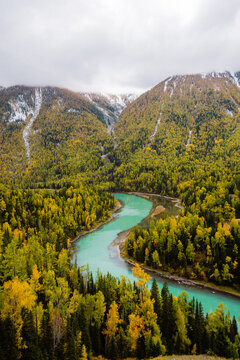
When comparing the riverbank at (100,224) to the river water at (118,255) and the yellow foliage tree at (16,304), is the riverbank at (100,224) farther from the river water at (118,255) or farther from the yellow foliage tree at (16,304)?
the yellow foliage tree at (16,304)

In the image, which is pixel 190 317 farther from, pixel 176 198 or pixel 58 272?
pixel 176 198

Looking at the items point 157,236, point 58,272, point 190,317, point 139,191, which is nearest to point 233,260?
point 157,236

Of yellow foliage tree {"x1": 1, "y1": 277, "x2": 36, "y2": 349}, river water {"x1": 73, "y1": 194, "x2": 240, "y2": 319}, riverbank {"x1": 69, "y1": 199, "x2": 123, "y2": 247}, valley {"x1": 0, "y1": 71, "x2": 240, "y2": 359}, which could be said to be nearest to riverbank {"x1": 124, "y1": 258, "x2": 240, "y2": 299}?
river water {"x1": 73, "y1": 194, "x2": 240, "y2": 319}

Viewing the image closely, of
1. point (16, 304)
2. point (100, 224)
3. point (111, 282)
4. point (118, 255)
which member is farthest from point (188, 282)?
point (100, 224)

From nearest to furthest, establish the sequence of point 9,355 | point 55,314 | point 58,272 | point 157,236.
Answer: point 9,355 → point 55,314 → point 58,272 → point 157,236

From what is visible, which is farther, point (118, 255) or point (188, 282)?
point (118, 255)

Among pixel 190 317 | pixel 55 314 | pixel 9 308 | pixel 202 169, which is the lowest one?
pixel 190 317

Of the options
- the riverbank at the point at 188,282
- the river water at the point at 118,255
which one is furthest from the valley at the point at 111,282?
the riverbank at the point at 188,282

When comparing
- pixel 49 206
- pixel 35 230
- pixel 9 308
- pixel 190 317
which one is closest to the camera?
pixel 9 308

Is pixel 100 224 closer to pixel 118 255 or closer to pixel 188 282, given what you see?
pixel 118 255
